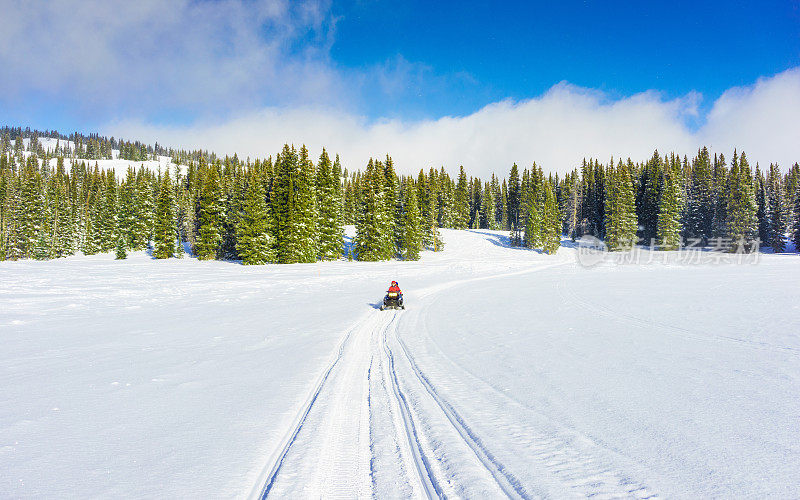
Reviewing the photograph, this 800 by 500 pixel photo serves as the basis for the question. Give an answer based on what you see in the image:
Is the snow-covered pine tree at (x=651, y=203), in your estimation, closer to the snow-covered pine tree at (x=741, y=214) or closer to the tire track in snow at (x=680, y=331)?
the snow-covered pine tree at (x=741, y=214)

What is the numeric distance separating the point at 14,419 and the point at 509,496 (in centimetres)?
643

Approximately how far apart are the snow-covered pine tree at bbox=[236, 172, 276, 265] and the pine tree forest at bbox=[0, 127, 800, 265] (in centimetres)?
12

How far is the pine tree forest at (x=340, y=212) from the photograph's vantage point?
4259 cm

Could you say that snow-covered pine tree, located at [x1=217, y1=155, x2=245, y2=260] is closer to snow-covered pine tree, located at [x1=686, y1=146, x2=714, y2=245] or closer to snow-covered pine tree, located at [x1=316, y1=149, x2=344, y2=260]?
snow-covered pine tree, located at [x1=316, y1=149, x2=344, y2=260]

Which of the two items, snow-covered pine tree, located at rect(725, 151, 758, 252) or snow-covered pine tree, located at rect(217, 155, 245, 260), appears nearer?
snow-covered pine tree, located at rect(217, 155, 245, 260)

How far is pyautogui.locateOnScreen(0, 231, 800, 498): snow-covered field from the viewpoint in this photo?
12.2ft

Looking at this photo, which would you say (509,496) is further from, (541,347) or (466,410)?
(541,347)

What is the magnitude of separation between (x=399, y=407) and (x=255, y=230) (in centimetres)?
3923

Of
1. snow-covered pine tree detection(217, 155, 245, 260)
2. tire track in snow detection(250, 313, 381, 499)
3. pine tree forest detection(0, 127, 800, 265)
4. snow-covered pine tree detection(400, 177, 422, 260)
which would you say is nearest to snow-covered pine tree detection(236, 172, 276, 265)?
pine tree forest detection(0, 127, 800, 265)

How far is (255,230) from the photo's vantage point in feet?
135

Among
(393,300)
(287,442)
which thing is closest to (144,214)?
(393,300)

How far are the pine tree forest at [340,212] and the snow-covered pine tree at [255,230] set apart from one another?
0.40 feet

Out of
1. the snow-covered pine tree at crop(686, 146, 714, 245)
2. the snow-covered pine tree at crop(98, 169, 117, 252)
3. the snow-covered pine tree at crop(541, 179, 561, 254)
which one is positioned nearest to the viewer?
the snow-covered pine tree at crop(98, 169, 117, 252)

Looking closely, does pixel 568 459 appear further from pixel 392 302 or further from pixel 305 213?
pixel 305 213
